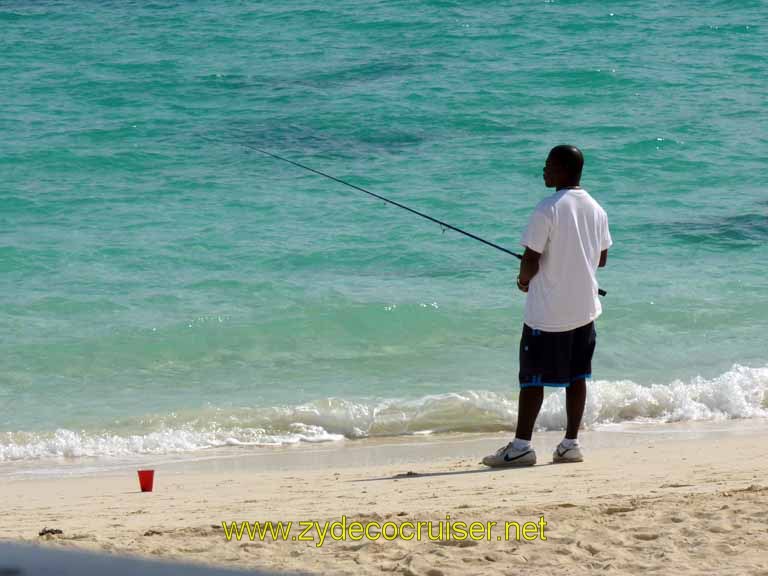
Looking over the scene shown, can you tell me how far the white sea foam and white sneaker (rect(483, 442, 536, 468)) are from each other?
1360 millimetres

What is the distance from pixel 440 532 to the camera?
353 cm

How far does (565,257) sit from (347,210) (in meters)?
6.87

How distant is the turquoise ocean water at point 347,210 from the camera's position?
686 cm

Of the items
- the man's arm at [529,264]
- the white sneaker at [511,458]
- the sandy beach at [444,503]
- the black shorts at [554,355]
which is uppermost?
the man's arm at [529,264]

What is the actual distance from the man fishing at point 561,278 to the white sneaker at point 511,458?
0.22 m

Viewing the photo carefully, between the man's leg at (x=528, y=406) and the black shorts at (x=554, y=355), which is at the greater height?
the black shorts at (x=554, y=355)

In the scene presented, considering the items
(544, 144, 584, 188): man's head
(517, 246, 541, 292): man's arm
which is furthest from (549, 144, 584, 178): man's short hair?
(517, 246, 541, 292): man's arm

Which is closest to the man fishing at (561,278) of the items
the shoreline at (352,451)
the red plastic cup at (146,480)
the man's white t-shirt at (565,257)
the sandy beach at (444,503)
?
the man's white t-shirt at (565,257)

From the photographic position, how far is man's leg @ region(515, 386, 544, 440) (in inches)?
188

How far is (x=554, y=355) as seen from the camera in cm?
463

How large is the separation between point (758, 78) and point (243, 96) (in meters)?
7.09

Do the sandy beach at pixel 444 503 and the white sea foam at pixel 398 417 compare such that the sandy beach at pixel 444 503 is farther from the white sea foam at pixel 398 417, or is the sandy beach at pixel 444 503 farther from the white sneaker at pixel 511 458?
the white sea foam at pixel 398 417

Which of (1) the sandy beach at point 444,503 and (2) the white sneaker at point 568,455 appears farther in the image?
(2) the white sneaker at point 568,455

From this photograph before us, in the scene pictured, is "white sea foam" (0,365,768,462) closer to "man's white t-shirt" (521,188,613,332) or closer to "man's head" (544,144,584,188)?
"man's white t-shirt" (521,188,613,332)
